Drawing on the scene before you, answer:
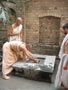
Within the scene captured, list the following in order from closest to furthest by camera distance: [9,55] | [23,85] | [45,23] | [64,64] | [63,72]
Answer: [64,64]
[63,72]
[23,85]
[9,55]
[45,23]

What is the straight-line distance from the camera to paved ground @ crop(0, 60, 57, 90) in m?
2.95

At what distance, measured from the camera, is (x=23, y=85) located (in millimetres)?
3080

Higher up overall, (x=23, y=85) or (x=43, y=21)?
(x=43, y=21)

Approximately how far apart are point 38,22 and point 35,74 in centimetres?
349

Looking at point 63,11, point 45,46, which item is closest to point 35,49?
point 45,46

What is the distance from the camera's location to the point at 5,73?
3512 millimetres

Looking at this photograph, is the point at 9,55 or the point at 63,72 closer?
the point at 63,72

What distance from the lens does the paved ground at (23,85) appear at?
2.95m

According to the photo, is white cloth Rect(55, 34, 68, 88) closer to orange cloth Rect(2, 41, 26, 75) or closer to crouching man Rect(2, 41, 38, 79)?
crouching man Rect(2, 41, 38, 79)

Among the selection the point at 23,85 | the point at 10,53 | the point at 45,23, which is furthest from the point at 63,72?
the point at 45,23

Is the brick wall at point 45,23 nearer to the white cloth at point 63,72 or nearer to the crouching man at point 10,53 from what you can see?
the crouching man at point 10,53

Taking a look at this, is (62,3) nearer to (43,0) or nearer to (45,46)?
(43,0)

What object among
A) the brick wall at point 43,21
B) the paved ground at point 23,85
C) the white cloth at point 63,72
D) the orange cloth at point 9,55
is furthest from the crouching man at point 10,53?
the brick wall at point 43,21

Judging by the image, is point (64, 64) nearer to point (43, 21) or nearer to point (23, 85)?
point (23, 85)
